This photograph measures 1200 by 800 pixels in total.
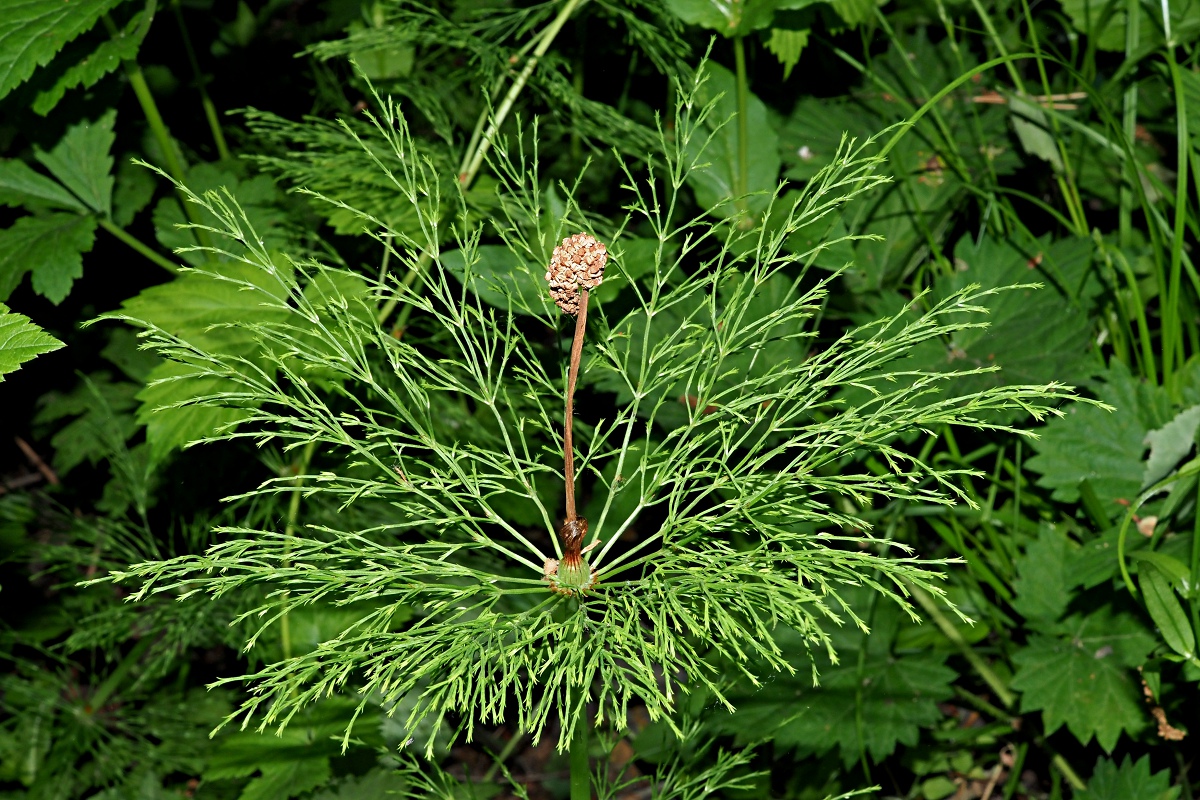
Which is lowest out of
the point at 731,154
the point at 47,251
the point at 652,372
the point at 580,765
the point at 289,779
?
the point at 289,779

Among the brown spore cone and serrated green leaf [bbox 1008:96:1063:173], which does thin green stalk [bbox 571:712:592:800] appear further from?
serrated green leaf [bbox 1008:96:1063:173]

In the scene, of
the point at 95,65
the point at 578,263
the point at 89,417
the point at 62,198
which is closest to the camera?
the point at 578,263

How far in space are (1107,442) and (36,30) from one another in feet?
7.09

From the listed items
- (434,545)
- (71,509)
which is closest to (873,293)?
(434,545)

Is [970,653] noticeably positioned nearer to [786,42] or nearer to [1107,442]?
[1107,442]

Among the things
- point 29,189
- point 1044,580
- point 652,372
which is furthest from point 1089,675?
point 29,189

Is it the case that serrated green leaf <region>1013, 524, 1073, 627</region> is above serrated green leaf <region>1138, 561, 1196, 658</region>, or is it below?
below

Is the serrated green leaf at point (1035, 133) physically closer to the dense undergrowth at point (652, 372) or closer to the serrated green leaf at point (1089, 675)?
the dense undergrowth at point (652, 372)

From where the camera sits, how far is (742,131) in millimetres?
1979

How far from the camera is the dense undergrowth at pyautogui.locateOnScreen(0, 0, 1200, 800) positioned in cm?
181

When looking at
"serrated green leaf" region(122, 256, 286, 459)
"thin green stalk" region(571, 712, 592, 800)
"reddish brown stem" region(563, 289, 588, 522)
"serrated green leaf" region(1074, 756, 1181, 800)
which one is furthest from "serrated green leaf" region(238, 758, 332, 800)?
"serrated green leaf" region(1074, 756, 1181, 800)

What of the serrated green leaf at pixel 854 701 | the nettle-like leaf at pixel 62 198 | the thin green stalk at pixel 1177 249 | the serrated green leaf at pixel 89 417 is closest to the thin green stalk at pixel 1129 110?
the thin green stalk at pixel 1177 249

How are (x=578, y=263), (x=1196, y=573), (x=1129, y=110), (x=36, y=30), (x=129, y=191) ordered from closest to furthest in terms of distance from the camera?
1. (x=578, y=263)
2. (x=1196, y=573)
3. (x=36, y=30)
4. (x=1129, y=110)
5. (x=129, y=191)

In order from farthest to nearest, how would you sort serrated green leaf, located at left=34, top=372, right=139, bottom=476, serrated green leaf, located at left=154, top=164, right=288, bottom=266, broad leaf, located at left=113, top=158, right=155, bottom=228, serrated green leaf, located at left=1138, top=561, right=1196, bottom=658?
serrated green leaf, located at left=34, top=372, right=139, bottom=476 < broad leaf, located at left=113, top=158, right=155, bottom=228 < serrated green leaf, located at left=154, top=164, right=288, bottom=266 < serrated green leaf, located at left=1138, top=561, right=1196, bottom=658
